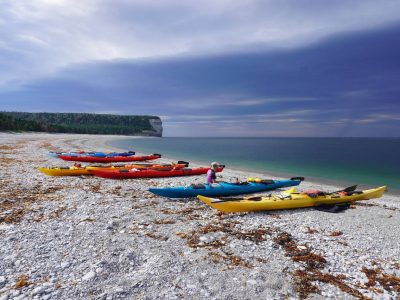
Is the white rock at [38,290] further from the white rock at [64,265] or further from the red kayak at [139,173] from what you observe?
the red kayak at [139,173]

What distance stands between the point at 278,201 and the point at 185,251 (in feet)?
16.2

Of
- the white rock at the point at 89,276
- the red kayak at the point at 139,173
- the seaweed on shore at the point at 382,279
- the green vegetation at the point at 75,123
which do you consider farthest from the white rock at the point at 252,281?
the green vegetation at the point at 75,123

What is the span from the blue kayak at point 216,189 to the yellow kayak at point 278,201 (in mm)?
1509

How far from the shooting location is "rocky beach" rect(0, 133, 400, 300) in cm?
494

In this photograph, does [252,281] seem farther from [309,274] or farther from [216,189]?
[216,189]

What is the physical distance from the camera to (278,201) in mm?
10133

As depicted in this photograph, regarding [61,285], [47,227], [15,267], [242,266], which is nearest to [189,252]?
[242,266]

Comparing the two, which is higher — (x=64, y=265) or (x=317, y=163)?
(x=64, y=265)

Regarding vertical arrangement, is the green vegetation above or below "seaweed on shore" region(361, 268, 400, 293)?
above

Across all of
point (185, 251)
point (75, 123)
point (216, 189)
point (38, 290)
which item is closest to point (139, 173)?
point (216, 189)

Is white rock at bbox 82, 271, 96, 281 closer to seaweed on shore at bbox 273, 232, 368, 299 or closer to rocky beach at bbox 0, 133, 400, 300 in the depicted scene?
rocky beach at bbox 0, 133, 400, 300

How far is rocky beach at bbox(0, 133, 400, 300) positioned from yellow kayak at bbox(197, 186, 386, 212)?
0.31 m

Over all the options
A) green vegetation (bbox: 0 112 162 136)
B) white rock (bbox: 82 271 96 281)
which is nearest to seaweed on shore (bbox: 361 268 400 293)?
white rock (bbox: 82 271 96 281)

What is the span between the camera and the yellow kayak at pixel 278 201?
31.1 ft
